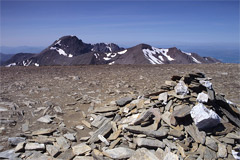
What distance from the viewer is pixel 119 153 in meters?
5.02

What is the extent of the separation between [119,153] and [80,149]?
51.2 inches

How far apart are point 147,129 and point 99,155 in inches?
72.1

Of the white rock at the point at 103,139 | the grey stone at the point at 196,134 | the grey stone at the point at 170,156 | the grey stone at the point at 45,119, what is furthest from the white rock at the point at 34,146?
the grey stone at the point at 196,134

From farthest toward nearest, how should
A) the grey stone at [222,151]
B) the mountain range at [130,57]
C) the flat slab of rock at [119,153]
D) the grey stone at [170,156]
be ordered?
the mountain range at [130,57] → the grey stone at [222,151] → the flat slab of rock at [119,153] → the grey stone at [170,156]

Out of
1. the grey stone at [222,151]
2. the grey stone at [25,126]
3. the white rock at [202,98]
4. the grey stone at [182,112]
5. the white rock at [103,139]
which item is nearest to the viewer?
the grey stone at [222,151]

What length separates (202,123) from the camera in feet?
18.2

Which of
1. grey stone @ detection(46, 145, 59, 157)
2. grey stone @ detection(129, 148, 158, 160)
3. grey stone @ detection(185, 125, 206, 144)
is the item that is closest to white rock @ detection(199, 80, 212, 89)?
grey stone @ detection(185, 125, 206, 144)

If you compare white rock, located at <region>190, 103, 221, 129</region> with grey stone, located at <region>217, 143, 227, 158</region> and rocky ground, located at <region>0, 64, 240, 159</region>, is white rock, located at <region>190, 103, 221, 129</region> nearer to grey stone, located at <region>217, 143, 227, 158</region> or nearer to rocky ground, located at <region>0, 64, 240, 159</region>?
rocky ground, located at <region>0, 64, 240, 159</region>

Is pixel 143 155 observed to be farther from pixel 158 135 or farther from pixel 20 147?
pixel 20 147

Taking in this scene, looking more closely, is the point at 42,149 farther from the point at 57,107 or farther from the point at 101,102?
the point at 101,102

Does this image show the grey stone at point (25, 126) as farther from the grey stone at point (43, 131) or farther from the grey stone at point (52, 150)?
the grey stone at point (52, 150)

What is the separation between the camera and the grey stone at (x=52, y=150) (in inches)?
202

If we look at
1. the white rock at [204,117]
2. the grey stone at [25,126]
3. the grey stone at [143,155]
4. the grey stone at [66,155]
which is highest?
the white rock at [204,117]

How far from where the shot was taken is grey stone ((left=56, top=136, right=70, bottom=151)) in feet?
18.1
